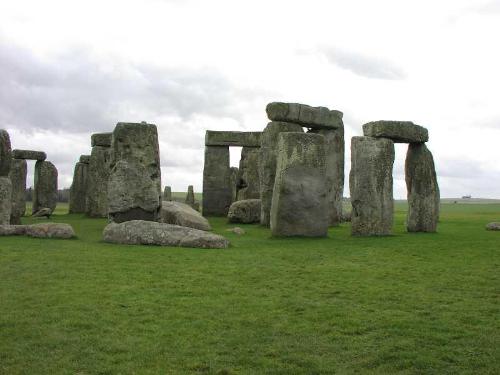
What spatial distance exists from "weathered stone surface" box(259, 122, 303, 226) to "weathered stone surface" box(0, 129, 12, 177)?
7.83 metres

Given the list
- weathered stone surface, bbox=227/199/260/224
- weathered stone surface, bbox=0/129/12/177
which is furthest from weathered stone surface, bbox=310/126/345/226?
weathered stone surface, bbox=0/129/12/177

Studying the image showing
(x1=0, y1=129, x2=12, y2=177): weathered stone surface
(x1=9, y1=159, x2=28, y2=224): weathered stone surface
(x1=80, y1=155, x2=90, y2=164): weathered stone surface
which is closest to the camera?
(x1=0, y1=129, x2=12, y2=177): weathered stone surface

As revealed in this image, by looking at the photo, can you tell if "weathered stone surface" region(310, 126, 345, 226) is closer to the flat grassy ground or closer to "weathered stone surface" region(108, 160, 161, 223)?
"weathered stone surface" region(108, 160, 161, 223)

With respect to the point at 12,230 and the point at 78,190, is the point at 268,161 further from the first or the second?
the point at 78,190

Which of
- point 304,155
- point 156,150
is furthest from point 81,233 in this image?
point 304,155

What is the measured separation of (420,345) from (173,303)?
A: 3.14 meters

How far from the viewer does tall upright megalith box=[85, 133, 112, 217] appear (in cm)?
2414

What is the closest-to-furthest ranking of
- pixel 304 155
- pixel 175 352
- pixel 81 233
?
pixel 175 352 < pixel 304 155 < pixel 81 233

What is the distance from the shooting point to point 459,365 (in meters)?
5.57

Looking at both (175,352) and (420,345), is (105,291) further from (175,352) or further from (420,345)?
(420,345)

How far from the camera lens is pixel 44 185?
95.9 ft

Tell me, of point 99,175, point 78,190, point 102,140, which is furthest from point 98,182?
point 78,190

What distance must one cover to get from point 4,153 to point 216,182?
44.9 feet

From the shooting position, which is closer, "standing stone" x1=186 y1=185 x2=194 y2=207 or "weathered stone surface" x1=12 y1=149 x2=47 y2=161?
"weathered stone surface" x1=12 y1=149 x2=47 y2=161
